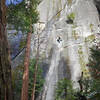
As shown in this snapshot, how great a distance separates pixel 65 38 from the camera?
11.4 metres

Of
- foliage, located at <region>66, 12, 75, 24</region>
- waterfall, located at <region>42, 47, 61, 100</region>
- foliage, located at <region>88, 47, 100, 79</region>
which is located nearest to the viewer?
foliage, located at <region>88, 47, 100, 79</region>

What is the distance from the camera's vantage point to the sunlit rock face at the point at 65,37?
978 centimetres

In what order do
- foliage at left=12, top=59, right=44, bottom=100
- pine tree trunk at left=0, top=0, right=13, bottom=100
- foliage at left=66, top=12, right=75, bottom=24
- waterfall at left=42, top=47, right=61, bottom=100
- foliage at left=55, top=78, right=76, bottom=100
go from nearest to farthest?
pine tree trunk at left=0, top=0, right=13, bottom=100 < foliage at left=55, top=78, right=76, bottom=100 < foliage at left=12, top=59, right=44, bottom=100 < waterfall at left=42, top=47, right=61, bottom=100 < foliage at left=66, top=12, right=75, bottom=24

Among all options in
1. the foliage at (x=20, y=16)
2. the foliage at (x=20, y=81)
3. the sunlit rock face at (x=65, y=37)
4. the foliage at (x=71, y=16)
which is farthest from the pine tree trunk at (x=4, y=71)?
the foliage at (x=71, y=16)

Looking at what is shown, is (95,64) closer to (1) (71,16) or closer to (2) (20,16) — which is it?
(2) (20,16)

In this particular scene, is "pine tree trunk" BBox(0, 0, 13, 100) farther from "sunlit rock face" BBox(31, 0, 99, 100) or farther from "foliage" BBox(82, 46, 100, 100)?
"sunlit rock face" BBox(31, 0, 99, 100)

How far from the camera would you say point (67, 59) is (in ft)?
33.8

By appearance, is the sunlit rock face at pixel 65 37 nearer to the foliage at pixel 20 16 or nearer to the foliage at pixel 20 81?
the foliage at pixel 20 81

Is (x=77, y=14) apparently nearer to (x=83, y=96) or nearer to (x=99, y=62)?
(x=99, y=62)

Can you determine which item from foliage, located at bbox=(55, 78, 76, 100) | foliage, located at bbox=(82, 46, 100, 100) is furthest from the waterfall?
foliage, located at bbox=(82, 46, 100, 100)

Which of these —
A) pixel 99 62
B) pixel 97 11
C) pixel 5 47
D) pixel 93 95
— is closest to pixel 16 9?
pixel 5 47

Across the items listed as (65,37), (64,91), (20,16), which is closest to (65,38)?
(65,37)

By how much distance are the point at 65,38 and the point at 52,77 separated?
116 inches

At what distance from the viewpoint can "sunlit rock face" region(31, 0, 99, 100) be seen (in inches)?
385
